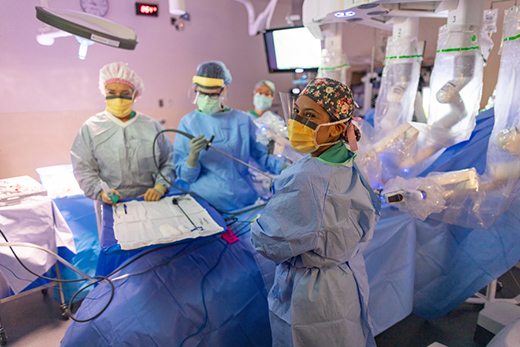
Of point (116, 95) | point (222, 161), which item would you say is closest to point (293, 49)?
point (222, 161)

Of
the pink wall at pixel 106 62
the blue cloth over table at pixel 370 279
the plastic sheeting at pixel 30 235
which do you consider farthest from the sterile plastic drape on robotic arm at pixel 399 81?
the plastic sheeting at pixel 30 235

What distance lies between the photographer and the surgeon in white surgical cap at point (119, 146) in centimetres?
196

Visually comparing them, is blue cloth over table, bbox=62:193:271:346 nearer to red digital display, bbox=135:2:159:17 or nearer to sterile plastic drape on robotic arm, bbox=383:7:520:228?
sterile plastic drape on robotic arm, bbox=383:7:520:228

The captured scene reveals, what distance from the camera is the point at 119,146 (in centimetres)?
201

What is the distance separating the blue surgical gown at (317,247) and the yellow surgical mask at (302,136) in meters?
0.05

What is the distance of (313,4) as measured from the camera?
182cm

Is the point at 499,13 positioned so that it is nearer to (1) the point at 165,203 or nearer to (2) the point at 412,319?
(2) the point at 412,319

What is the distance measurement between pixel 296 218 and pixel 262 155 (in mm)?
1222

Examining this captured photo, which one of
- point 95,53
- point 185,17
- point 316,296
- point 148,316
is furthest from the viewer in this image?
point 185,17

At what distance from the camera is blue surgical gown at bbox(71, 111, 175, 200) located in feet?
6.39

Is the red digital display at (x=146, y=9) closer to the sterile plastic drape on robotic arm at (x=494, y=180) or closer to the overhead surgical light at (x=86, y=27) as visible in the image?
the overhead surgical light at (x=86, y=27)

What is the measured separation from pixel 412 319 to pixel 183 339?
1409 millimetres

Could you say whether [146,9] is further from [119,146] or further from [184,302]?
[184,302]

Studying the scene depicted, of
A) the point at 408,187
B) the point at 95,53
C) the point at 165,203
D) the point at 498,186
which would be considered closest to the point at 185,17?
the point at 95,53
